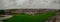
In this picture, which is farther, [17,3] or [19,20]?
[17,3]

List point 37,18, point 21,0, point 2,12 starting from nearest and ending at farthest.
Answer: point 37,18 → point 2,12 → point 21,0

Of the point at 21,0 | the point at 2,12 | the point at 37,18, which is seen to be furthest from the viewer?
the point at 21,0

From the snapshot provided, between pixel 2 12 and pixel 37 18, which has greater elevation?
pixel 37 18

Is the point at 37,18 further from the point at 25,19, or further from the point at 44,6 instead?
the point at 44,6

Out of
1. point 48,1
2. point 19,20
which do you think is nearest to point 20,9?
point 48,1

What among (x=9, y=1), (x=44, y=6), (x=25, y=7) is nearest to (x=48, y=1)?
(x=44, y=6)

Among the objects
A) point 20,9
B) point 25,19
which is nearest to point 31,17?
point 25,19

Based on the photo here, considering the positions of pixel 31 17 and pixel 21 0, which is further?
pixel 21 0

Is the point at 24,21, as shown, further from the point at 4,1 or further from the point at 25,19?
the point at 4,1

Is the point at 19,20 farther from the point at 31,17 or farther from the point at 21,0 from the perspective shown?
the point at 21,0
